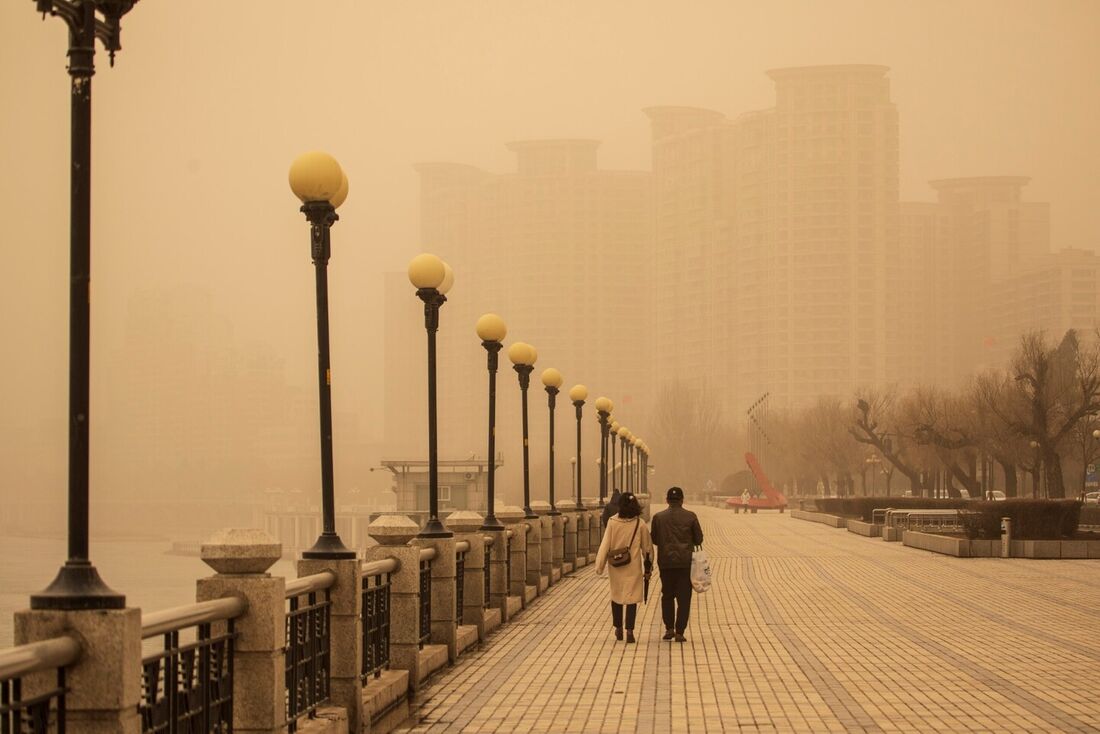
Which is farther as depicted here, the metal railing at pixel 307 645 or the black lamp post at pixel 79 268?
the metal railing at pixel 307 645

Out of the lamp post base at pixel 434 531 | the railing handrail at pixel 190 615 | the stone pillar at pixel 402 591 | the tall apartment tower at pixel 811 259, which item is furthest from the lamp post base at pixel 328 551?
the tall apartment tower at pixel 811 259

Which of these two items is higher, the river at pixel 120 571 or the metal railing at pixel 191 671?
the metal railing at pixel 191 671

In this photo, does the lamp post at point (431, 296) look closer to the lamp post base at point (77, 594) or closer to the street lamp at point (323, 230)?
the street lamp at point (323, 230)

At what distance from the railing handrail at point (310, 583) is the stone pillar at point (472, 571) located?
604 cm

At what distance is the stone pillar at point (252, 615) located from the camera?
769cm

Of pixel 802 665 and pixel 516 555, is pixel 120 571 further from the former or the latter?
pixel 802 665

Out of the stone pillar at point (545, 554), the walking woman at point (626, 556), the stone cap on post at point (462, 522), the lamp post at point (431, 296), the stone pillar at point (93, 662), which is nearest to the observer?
the stone pillar at point (93, 662)

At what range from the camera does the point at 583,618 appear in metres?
19.0

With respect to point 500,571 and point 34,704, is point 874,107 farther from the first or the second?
point 34,704

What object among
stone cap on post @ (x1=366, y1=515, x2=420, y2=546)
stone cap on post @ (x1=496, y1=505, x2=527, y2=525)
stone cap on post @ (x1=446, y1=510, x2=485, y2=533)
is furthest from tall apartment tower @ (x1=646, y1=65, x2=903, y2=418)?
stone cap on post @ (x1=366, y1=515, x2=420, y2=546)

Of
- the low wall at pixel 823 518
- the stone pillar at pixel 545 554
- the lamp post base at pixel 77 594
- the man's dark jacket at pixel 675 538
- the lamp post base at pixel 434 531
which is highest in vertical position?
the lamp post base at pixel 77 594

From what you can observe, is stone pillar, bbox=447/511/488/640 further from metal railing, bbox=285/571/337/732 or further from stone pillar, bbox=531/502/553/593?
stone pillar, bbox=531/502/553/593

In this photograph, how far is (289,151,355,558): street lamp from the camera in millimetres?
11117

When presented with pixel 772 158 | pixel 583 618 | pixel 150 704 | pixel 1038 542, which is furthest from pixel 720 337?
pixel 150 704
